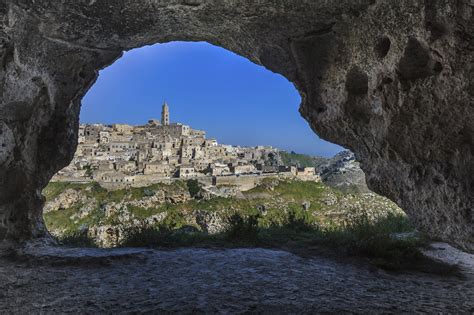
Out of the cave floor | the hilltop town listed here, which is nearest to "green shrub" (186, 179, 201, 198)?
the hilltop town

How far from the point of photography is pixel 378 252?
26.1ft

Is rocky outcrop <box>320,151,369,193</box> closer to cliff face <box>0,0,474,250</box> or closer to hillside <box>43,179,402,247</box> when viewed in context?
hillside <box>43,179,402,247</box>

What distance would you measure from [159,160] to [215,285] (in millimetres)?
77841

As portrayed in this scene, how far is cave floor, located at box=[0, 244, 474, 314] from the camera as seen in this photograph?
497 cm

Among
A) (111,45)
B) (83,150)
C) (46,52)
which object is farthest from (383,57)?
(83,150)

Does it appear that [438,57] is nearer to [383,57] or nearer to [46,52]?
[383,57]

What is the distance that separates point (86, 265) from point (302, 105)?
6172 millimetres

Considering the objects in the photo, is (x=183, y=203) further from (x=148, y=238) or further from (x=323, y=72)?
(x=323, y=72)

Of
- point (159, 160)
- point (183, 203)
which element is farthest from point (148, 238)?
point (159, 160)

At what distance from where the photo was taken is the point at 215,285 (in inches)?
232

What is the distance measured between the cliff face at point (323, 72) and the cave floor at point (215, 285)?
1.30 meters

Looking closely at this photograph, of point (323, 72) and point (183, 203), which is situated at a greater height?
point (323, 72)

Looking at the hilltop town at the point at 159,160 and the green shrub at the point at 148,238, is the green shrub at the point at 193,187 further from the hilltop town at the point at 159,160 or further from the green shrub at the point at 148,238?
the green shrub at the point at 148,238

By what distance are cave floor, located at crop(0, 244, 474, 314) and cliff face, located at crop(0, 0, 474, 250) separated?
4.27ft
